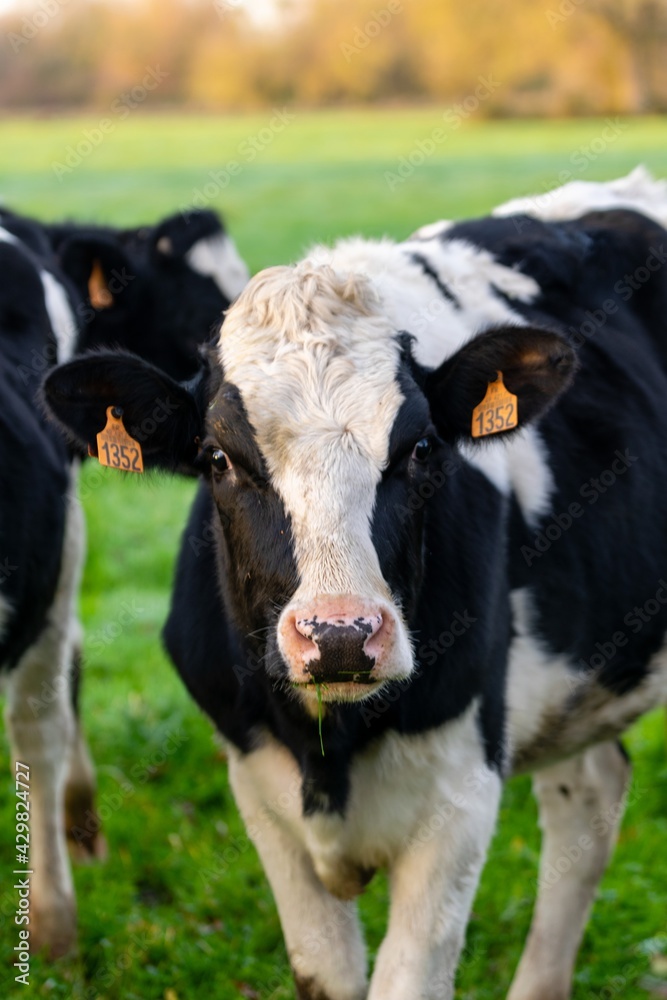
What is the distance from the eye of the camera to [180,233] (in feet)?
23.6

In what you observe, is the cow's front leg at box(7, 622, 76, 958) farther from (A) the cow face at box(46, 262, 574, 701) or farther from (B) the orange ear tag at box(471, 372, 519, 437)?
(B) the orange ear tag at box(471, 372, 519, 437)

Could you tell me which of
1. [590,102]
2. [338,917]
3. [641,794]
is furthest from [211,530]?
[590,102]

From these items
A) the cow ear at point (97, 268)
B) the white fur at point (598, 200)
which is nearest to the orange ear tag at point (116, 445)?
the white fur at point (598, 200)

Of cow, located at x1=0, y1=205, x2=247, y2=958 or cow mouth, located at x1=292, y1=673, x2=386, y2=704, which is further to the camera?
cow, located at x1=0, y1=205, x2=247, y2=958

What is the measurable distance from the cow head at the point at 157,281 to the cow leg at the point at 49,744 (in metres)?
2.11

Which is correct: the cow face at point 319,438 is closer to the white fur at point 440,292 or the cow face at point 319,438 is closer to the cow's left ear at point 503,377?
the cow's left ear at point 503,377

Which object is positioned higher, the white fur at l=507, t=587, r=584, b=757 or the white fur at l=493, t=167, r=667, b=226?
the white fur at l=493, t=167, r=667, b=226

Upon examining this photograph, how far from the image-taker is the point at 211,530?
3408 millimetres

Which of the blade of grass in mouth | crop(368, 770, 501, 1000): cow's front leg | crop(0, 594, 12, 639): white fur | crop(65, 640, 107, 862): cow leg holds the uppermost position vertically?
the blade of grass in mouth

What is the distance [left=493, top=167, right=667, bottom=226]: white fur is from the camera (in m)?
4.61

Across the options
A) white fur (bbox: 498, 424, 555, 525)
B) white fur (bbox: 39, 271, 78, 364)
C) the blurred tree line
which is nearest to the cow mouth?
white fur (bbox: 498, 424, 555, 525)

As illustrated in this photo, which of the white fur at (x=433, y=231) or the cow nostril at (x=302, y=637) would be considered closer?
the cow nostril at (x=302, y=637)

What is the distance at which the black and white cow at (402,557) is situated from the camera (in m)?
2.76

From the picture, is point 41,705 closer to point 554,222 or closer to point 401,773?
point 401,773
